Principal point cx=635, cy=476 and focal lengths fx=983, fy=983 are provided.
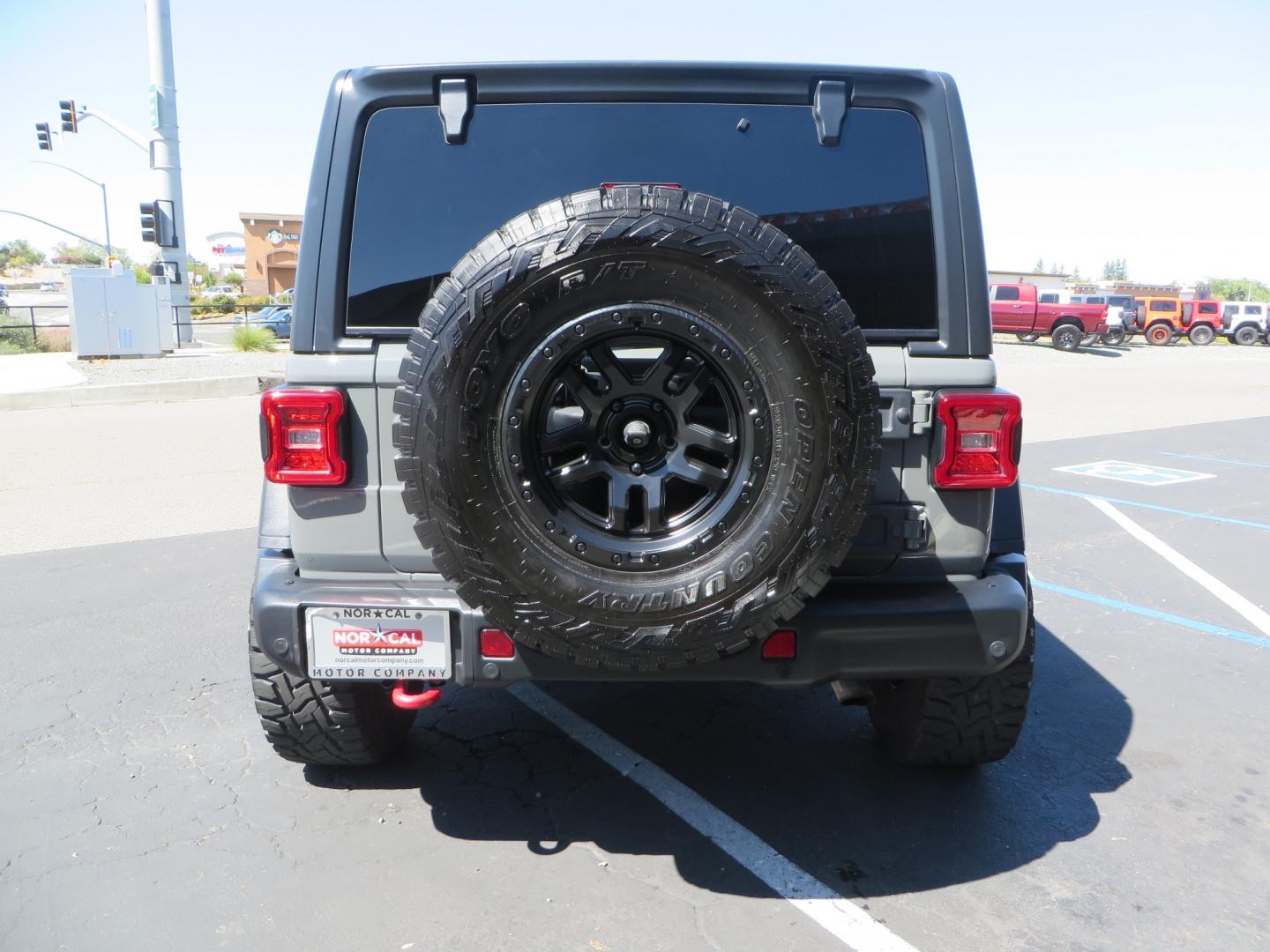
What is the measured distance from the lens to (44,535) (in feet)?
22.1

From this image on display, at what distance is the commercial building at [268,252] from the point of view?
63.1 meters

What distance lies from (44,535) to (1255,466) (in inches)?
448

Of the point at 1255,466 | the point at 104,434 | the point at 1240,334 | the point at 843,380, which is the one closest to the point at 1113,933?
the point at 843,380

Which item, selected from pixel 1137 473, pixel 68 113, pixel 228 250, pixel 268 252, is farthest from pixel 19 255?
pixel 1137 473

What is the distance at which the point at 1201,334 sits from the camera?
40500 millimetres

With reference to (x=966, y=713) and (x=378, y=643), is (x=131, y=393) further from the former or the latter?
(x=966, y=713)

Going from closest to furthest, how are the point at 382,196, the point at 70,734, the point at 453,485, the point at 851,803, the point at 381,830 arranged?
the point at 453,485
the point at 382,196
the point at 381,830
the point at 851,803
the point at 70,734

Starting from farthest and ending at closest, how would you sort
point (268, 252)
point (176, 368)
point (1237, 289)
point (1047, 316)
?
point (1237, 289), point (268, 252), point (1047, 316), point (176, 368)

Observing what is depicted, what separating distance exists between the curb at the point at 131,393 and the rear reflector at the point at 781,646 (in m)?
11.7

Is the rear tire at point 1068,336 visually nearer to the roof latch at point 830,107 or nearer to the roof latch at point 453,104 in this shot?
the roof latch at point 830,107

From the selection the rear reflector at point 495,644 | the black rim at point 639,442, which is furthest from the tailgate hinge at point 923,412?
the rear reflector at point 495,644

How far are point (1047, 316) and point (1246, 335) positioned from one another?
14.6 m

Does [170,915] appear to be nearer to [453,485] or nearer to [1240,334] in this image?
[453,485]

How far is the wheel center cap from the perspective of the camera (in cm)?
238
